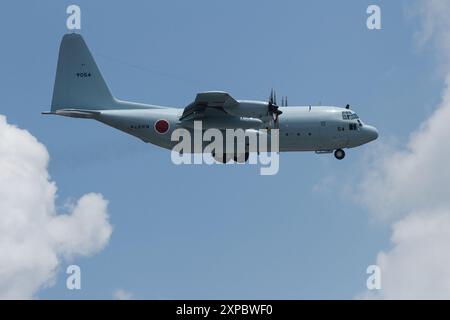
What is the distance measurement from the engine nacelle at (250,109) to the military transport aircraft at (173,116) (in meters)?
0.27

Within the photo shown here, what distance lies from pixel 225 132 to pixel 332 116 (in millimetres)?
6453

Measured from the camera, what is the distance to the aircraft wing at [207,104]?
41.7 metres

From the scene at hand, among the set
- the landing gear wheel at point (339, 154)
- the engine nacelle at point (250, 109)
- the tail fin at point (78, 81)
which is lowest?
the landing gear wheel at point (339, 154)

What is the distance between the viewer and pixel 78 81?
46.7m

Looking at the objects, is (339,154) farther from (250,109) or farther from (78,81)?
(78,81)

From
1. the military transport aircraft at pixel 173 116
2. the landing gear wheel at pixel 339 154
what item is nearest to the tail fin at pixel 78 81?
the military transport aircraft at pixel 173 116

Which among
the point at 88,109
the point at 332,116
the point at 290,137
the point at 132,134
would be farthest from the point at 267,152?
the point at 88,109

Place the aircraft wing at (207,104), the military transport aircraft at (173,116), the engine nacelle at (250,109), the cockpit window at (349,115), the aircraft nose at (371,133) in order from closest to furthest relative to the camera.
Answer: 1. the aircraft wing at (207,104)
2. the engine nacelle at (250,109)
3. the military transport aircraft at (173,116)
4. the cockpit window at (349,115)
5. the aircraft nose at (371,133)

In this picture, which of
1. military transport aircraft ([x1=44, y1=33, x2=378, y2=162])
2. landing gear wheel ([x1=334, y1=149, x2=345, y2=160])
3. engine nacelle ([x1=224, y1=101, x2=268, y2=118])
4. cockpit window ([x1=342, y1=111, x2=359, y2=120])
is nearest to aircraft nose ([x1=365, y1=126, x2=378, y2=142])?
military transport aircraft ([x1=44, y1=33, x2=378, y2=162])

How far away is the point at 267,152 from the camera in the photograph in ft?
147

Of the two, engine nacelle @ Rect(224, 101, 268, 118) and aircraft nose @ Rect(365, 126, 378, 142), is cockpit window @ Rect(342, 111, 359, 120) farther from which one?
engine nacelle @ Rect(224, 101, 268, 118)

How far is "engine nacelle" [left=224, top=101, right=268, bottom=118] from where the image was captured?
4206cm

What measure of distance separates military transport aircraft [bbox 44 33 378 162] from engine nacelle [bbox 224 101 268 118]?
27 centimetres

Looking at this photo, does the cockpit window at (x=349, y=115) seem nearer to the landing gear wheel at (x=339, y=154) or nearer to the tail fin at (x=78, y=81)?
the landing gear wheel at (x=339, y=154)
